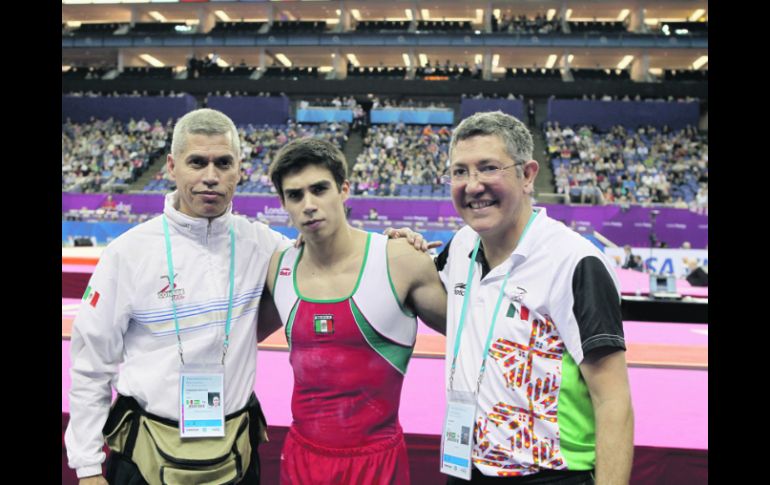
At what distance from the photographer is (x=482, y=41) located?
29.7 metres

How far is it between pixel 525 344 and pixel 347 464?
0.89 metres

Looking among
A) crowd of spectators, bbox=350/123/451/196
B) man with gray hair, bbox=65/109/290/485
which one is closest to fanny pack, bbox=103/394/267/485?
man with gray hair, bbox=65/109/290/485

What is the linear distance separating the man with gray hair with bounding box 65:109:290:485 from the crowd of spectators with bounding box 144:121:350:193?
60.7 feet

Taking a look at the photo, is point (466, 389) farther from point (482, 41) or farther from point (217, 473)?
point (482, 41)

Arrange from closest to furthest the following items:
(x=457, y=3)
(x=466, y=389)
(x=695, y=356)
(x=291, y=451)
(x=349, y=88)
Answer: (x=466, y=389) < (x=291, y=451) < (x=695, y=356) < (x=349, y=88) < (x=457, y=3)

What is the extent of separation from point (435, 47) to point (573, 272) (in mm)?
30150

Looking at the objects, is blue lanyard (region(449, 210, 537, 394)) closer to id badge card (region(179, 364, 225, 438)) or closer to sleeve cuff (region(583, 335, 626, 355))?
sleeve cuff (region(583, 335, 626, 355))

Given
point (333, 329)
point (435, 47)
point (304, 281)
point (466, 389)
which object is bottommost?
point (466, 389)

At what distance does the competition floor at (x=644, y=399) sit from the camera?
2830 mm

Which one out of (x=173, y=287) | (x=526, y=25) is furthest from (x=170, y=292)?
(x=526, y=25)

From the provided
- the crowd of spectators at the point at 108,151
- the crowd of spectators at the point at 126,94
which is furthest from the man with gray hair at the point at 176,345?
the crowd of spectators at the point at 126,94

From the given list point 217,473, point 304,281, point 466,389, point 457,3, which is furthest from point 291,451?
point 457,3

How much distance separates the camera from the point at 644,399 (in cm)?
360

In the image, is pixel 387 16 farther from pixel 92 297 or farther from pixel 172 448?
pixel 172 448
